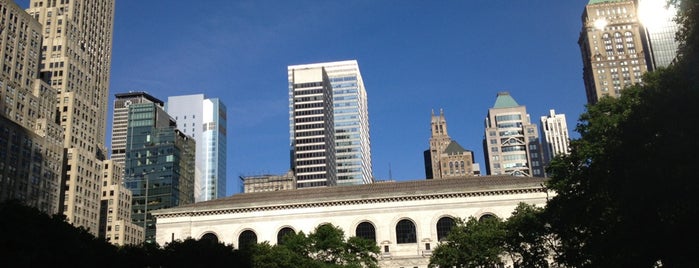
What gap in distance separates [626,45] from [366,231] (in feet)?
492

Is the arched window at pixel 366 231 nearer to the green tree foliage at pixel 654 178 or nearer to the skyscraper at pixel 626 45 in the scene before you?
the green tree foliage at pixel 654 178

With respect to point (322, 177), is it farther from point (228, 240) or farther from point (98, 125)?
point (228, 240)

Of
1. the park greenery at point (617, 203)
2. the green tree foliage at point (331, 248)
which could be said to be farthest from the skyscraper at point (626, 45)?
the park greenery at point (617, 203)

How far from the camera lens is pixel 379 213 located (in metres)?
79.4

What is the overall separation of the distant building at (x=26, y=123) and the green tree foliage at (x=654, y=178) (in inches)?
4328

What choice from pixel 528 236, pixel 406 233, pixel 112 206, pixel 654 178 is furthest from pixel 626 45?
pixel 654 178

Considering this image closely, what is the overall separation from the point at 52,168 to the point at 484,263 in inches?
4161

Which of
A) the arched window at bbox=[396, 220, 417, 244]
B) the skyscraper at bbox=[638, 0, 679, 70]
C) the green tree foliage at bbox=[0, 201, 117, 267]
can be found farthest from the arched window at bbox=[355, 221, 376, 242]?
the skyscraper at bbox=[638, 0, 679, 70]

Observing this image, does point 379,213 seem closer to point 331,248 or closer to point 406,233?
point 406,233

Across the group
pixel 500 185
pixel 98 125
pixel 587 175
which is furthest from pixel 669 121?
pixel 98 125

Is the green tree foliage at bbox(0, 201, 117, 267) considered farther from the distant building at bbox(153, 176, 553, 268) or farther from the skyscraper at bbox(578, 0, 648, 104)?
the skyscraper at bbox(578, 0, 648, 104)

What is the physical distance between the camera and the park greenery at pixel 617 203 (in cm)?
2964

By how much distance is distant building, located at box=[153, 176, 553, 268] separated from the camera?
77438 mm

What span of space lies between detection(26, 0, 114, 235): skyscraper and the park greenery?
356 ft
